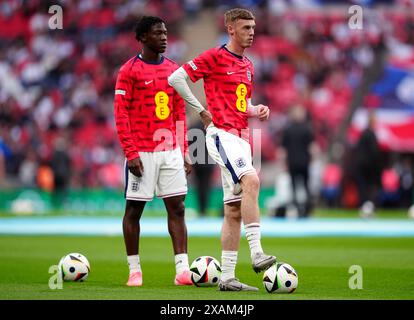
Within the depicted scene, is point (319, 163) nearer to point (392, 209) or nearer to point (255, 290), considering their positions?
point (392, 209)

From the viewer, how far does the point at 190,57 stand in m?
32.2

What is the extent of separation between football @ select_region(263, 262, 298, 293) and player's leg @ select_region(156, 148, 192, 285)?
1.39 m

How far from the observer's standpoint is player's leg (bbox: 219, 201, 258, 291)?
893cm

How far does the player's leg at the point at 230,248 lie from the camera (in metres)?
8.93

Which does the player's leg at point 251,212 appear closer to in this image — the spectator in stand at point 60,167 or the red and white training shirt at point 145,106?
the red and white training shirt at point 145,106

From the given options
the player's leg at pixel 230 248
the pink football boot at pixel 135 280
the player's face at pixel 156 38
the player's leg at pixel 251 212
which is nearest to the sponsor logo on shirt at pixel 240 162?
the player's leg at pixel 251 212

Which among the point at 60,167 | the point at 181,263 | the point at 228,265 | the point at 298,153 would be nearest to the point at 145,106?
the point at 181,263

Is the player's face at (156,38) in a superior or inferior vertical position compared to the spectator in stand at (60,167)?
superior

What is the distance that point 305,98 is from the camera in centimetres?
3145

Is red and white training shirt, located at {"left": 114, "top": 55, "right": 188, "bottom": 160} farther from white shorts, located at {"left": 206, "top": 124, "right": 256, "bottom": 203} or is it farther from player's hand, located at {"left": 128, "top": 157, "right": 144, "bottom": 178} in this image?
white shorts, located at {"left": 206, "top": 124, "right": 256, "bottom": 203}

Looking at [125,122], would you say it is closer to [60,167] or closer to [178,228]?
[178,228]

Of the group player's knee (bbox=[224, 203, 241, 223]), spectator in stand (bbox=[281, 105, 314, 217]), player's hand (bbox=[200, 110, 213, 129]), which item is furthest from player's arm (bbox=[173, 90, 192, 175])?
spectator in stand (bbox=[281, 105, 314, 217])

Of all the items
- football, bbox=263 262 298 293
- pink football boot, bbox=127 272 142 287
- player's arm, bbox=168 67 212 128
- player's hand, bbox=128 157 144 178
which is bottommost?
pink football boot, bbox=127 272 142 287
